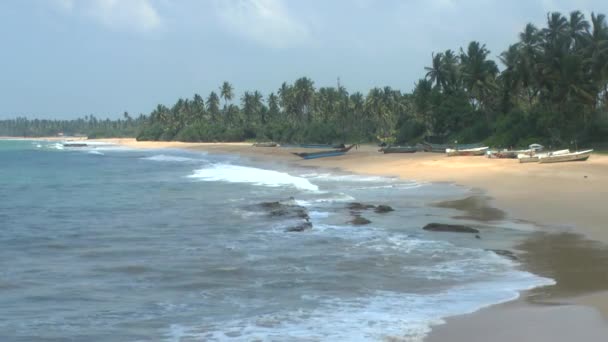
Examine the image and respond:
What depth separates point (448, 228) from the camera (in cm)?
1756

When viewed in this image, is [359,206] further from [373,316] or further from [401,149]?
[401,149]

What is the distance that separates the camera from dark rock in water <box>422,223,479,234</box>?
17.2 metres

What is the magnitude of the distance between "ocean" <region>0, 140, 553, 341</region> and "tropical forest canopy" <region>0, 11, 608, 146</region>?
3269 cm

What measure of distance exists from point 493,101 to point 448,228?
61.3 meters

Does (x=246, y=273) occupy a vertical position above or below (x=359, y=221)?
below

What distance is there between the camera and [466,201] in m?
24.1

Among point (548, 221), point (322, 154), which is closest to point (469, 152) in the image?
point (322, 154)

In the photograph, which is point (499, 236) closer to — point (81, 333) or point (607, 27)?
point (81, 333)

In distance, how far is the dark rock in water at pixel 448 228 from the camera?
17.2 meters

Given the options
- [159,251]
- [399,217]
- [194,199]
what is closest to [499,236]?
[399,217]

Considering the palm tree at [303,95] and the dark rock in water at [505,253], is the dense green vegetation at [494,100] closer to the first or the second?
the palm tree at [303,95]

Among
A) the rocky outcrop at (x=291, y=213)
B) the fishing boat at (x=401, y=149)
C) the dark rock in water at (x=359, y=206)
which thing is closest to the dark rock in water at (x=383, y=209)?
the dark rock in water at (x=359, y=206)

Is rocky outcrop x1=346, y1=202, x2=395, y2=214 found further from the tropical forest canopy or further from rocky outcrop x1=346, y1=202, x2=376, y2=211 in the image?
the tropical forest canopy

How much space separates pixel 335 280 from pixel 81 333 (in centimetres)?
490
